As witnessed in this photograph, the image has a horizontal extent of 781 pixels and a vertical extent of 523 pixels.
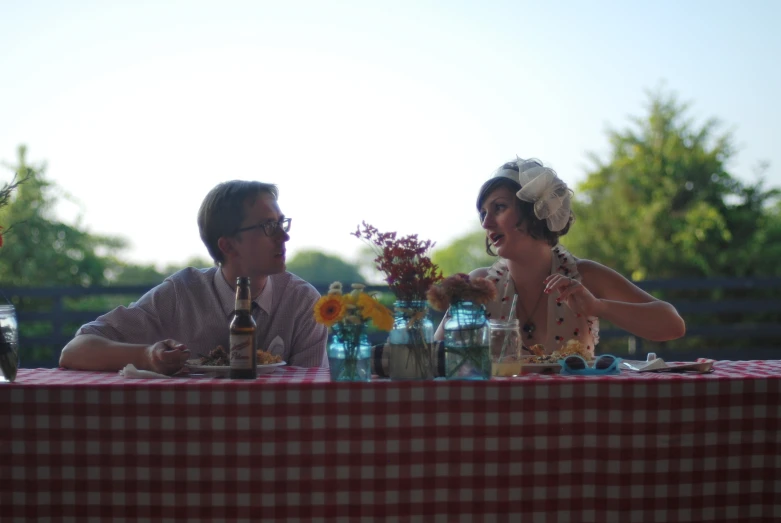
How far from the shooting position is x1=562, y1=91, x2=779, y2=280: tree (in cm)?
1006

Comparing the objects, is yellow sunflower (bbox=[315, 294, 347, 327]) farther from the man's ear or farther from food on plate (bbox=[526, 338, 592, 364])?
the man's ear

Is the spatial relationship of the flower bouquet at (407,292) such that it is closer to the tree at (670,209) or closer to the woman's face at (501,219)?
the woman's face at (501,219)

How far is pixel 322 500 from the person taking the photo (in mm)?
1416

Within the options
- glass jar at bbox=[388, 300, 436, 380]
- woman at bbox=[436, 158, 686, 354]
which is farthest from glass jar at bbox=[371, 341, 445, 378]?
woman at bbox=[436, 158, 686, 354]

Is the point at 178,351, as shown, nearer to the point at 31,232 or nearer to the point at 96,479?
the point at 96,479

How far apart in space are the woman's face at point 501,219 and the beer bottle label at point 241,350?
1064mm

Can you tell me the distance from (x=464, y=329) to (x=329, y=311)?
0.28 m

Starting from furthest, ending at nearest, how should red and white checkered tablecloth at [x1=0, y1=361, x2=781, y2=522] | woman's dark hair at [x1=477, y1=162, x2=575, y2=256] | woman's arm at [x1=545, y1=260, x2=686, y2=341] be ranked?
woman's dark hair at [x1=477, y1=162, x2=575, y2=256]
woman's arm at [x1=545, y1=260, x2=686, y2=341]
red and white checkered tablecloth at [x1=0, y1=361, x2=781, y2=522]

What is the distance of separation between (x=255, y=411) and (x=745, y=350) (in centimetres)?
825

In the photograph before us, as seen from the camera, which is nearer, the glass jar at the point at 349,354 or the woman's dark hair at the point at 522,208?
the glass jar at the point at 349,354

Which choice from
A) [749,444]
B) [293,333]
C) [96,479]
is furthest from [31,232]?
[749,444]

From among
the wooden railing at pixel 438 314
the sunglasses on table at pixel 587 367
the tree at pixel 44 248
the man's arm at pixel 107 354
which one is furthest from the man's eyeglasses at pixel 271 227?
the tree at pixel 44 248

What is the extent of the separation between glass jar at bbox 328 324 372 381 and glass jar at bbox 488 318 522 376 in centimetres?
28

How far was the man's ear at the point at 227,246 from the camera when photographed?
7.32 ft
